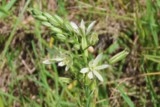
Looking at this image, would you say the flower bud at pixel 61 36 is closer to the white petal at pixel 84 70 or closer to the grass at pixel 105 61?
the white petal at pixel 84 70

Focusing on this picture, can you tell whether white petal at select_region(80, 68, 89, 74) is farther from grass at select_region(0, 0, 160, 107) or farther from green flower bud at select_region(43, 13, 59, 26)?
grass at select_region(0, 0, 160, 107)

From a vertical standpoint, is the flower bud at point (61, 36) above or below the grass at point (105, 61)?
above

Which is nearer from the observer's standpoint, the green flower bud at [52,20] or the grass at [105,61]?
the green flower bud at [52,20]

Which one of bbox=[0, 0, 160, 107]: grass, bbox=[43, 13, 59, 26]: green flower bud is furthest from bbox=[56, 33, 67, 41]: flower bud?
bbox=[0, 0, 160, 107]: grass

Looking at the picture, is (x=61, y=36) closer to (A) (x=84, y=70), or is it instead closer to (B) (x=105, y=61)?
(A) (x=84, y=70)

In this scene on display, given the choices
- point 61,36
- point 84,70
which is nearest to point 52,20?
point 61,36

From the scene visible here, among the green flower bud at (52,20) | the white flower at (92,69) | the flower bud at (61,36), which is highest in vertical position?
the green flower bud at (52,20)

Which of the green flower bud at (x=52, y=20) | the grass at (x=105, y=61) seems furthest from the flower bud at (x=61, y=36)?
the grass at (x=105, y=61)

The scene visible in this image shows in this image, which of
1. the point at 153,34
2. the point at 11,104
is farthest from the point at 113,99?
the point at 11,104

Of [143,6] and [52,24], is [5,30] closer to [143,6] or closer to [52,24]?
[143,6]
